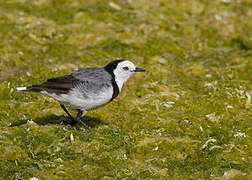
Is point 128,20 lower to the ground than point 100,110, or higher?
higher

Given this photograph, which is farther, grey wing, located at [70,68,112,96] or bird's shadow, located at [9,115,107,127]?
bird's shadow, located at [9,115,107,127]

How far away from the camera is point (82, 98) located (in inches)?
304

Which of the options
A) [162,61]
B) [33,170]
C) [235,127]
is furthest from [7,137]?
[162,61]

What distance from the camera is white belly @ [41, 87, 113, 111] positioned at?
Result: 770 cm

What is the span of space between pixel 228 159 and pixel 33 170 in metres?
3.33

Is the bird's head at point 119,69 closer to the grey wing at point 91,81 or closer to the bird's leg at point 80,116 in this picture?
the grey wing at point 91,81

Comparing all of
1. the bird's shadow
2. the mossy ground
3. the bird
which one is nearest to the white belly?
the bird

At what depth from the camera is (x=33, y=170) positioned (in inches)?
256

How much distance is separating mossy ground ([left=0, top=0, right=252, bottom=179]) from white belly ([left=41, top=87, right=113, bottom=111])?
1.85 ft

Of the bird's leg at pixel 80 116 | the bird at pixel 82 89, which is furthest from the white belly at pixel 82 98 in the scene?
the bird's leg at pixel 80 116

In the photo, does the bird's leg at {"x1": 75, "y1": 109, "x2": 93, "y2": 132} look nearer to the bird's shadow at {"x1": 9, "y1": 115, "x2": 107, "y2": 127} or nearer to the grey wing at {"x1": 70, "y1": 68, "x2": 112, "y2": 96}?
the bird's shadow at {"x1": 9, "y1": 115, "x2": 107, "y2": 127}

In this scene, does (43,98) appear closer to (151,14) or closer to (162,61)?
(162,61)

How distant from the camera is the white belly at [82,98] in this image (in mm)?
7695

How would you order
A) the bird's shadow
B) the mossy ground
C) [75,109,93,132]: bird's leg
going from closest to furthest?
the mossy ground, [75,109,93,132]: bird's leg, the bird's shadow
